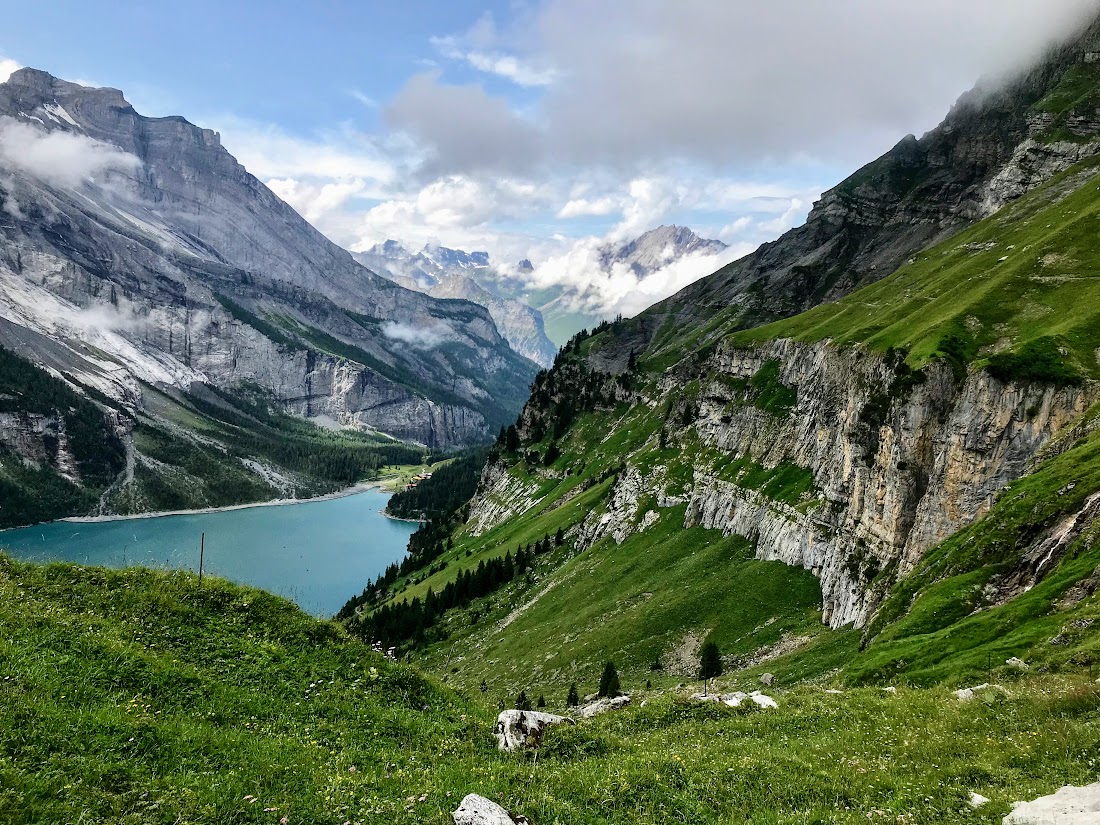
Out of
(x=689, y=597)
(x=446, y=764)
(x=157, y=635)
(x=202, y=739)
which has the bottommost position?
(x=689, y=597)

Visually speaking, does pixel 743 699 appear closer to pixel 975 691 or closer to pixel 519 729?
pixel 975 691

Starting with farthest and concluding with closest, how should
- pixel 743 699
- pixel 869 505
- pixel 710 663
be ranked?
pixel 869 505, pixel 710 663, pixel 743 699

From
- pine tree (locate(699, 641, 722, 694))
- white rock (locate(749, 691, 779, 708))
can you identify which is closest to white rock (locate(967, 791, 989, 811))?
white rock (locate(749, 691, 779, 708))

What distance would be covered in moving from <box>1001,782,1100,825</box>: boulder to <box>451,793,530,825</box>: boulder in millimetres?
9897

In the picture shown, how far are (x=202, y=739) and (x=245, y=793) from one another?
2.20m

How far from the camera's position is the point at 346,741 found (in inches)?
640

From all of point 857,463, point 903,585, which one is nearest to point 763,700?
point 903,585

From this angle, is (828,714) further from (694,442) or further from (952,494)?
(694,442)

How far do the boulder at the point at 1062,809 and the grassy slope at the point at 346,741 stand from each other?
0.49 m

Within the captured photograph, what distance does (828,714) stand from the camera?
70.1 feet

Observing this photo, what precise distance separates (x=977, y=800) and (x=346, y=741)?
15044 mm

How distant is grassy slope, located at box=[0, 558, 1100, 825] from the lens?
496 inches

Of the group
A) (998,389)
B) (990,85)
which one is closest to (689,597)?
(998,389)

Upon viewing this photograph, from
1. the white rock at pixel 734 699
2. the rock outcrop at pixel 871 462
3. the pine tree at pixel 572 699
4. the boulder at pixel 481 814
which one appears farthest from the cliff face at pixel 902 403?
the boulder at pixel 481 814
